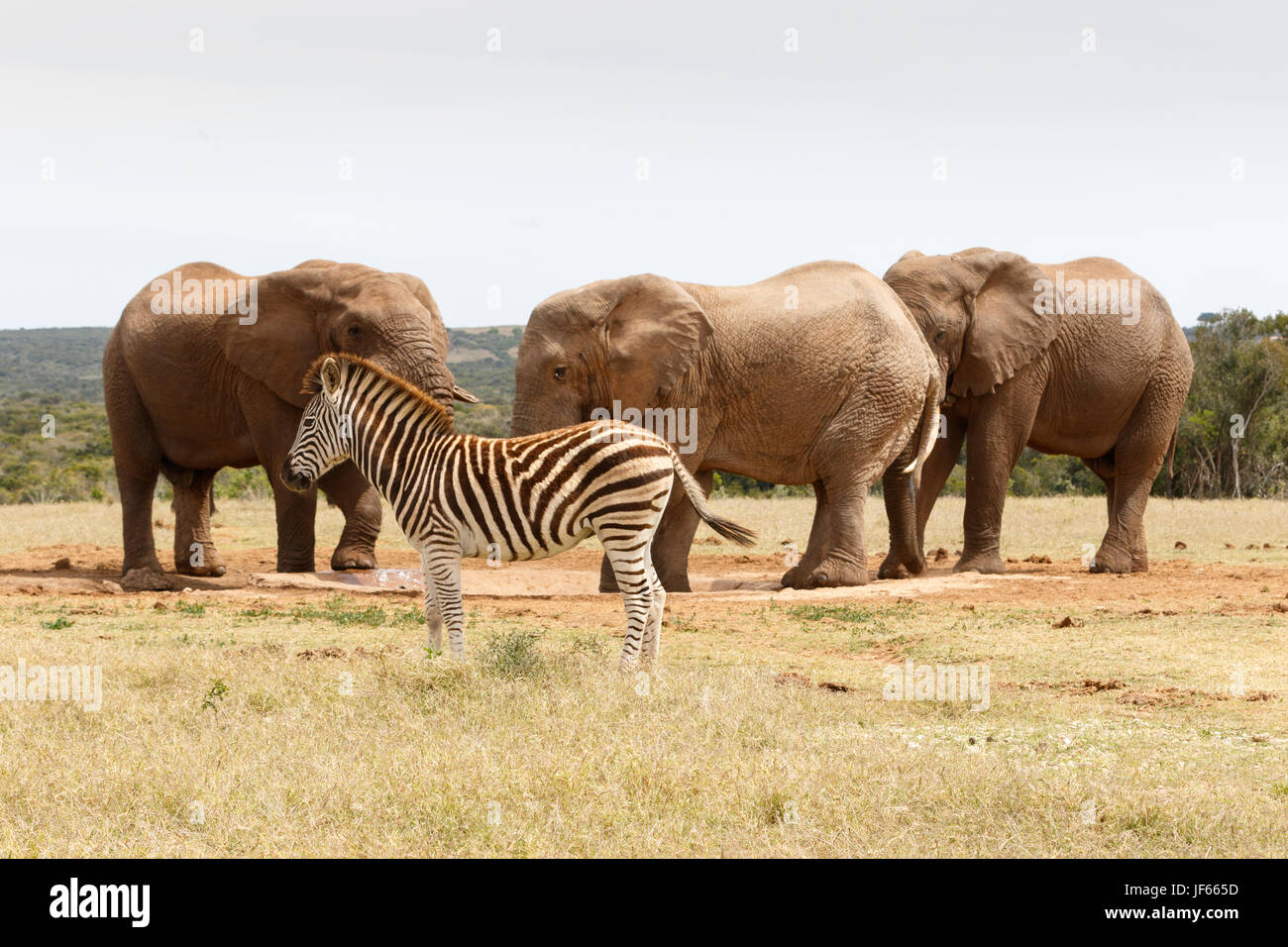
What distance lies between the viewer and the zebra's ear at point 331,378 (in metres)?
10.2

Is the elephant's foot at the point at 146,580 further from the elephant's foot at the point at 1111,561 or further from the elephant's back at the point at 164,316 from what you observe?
the elephant's foot at the point at 1111,561

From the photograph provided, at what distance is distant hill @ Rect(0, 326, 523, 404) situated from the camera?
81.9 m

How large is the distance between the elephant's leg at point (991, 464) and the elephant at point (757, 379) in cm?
122

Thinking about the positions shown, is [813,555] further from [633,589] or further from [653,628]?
[633,589]

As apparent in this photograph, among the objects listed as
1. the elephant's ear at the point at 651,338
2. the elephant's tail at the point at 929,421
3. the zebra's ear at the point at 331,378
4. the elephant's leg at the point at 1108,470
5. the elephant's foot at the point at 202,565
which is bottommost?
the elephant's foot at the point at 202,565

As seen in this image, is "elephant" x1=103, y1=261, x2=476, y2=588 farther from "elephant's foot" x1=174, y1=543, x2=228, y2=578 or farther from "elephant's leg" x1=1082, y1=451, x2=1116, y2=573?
"elephant's leg" x1=1082, y1=451, x2=1116, y2=573

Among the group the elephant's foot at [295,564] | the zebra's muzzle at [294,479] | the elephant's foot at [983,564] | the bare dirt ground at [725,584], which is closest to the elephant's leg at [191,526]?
the bare dirt ground at [725,584]

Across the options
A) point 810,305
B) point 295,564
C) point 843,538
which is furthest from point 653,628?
point 295,564

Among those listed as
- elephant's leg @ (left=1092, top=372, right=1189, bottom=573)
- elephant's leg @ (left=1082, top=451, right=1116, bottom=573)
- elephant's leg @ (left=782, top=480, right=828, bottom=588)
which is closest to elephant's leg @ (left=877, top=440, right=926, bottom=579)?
elephant's leg @ (left=782, top=480, right=828, bottom=588)

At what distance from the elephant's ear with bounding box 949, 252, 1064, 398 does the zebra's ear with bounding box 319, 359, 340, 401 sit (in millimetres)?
9420

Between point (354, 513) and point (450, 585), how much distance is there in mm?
7403

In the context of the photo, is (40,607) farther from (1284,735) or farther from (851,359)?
(1284,735)

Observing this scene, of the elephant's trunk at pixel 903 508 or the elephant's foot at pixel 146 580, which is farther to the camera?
the elephant's trunk at pixel 903 508
